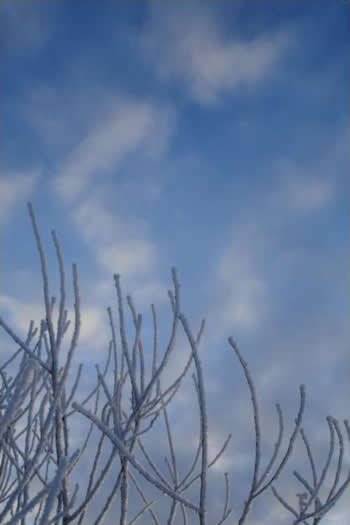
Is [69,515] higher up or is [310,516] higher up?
[310,516]

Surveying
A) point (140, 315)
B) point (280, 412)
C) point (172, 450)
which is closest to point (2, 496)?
point (172, 450)

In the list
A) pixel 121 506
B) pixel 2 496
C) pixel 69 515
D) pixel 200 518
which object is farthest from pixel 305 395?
pixel 2 496

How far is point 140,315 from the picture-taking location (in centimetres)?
379

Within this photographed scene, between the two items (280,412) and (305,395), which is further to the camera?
(280,412)

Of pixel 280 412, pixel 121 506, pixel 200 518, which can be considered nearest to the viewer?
pixel 200 518

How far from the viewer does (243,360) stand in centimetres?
302

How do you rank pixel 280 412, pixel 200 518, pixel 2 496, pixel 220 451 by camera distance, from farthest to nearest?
pixel 220 451 < pixel 2 496 < pixel 280 412 < pixel 200 518

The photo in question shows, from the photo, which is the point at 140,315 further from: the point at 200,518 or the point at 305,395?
the point at 200,518

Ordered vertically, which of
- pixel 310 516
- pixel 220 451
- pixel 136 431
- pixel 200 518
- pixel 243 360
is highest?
pixel 220 451

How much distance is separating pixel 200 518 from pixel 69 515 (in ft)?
3.01

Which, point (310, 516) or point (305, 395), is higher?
point (305, 395)

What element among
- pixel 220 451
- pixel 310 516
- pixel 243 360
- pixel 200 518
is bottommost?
pixel 200 518

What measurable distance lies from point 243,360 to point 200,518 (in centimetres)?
83

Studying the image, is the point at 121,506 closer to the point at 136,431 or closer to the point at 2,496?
the point at 136,431
